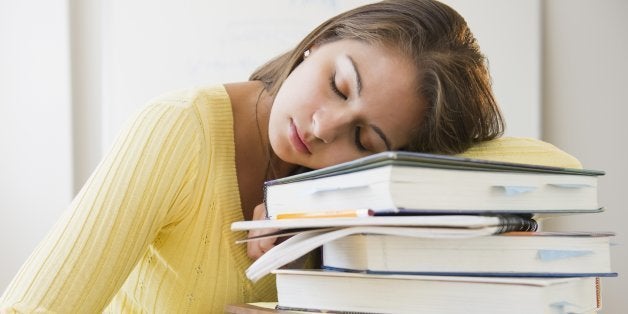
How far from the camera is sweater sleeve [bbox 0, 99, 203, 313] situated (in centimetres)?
67

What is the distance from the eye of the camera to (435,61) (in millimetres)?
949

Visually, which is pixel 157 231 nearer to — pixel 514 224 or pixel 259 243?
pixel 259 243

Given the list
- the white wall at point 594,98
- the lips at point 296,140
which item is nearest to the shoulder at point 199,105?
the lips at point 296,140

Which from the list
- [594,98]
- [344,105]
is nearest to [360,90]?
[344,105]

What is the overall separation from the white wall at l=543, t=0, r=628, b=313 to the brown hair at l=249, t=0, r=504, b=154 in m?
0.85

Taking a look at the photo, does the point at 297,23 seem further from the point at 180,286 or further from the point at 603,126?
the point at 180,286

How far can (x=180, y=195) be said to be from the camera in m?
0.87

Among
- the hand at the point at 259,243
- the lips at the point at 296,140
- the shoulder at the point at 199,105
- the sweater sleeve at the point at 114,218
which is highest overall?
the shoulder at the point at 199,105

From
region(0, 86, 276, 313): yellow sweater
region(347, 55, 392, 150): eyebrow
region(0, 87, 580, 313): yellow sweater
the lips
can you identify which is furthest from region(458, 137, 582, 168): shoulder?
region(0, 86, 276, 313): yellow sweater

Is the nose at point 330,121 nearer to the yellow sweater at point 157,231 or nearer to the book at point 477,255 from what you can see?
the yellow sweater at point 157,231

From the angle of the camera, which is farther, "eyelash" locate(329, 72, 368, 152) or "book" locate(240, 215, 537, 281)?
"eyelash" locate(329, 72, 368, 152)

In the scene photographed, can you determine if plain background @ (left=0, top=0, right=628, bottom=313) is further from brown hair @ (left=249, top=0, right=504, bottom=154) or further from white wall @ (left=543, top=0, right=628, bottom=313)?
brown hair @ (left=249, top=0, right=504, bottom=154)

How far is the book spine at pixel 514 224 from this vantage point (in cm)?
55

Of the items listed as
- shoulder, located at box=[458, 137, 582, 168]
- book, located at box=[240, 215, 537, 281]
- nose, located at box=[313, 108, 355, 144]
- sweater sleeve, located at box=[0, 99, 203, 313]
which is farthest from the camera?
shoulder, located at box=[458, 137, 582, 168]
